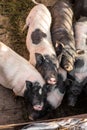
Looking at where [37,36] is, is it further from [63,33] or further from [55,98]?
[55,98]

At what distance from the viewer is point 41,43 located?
5656 mm

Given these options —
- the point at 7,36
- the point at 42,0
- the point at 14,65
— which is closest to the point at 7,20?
the point at 7,36

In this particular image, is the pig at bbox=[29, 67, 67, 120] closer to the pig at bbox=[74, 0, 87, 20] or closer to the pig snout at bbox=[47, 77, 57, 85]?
the pig snout at bbox=[47, 77, 57, 85]

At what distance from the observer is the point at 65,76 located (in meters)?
5.51

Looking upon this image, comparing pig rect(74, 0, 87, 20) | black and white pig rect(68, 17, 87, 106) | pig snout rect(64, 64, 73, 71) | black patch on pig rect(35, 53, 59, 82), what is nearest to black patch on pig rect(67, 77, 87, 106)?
black and white pig rect(68, 17, 87, 106)

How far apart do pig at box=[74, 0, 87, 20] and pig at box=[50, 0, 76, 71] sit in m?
0.12

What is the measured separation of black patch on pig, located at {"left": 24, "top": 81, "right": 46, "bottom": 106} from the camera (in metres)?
5.16

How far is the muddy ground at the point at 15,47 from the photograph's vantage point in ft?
17.7

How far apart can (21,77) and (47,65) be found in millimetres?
362

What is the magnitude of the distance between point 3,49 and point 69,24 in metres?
1.17

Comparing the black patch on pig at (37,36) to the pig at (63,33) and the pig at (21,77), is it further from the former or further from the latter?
the pig at (21,77)

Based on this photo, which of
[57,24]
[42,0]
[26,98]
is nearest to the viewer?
[26,98]

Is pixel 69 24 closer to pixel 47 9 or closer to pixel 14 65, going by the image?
pixel 47 9

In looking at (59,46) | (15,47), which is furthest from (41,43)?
(15,47)
